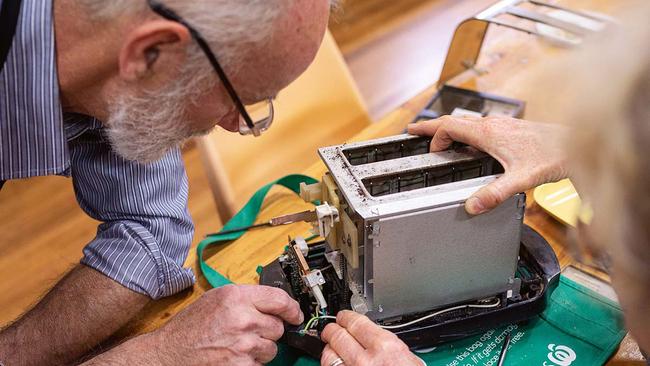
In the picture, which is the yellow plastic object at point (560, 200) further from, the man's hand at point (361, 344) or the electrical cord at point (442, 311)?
the man's hand at point (361, 344)

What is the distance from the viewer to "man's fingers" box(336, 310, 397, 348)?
0.90 m

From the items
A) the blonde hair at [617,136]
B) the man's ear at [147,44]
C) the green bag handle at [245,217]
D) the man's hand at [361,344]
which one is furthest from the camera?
the green bag handle at [245,217]

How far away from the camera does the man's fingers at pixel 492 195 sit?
89 cm

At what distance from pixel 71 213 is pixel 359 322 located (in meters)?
1.93

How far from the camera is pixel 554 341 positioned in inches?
40.1

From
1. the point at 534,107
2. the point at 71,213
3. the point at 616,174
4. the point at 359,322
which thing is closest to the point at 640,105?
the point at 616,174

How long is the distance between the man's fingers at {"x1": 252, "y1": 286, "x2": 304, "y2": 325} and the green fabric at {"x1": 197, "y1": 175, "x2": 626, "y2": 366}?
0.28 feet

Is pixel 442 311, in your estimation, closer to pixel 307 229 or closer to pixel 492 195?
pixel 492 195

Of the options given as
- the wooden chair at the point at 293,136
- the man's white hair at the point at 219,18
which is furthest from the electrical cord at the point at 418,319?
the wooden chair at the point at 293,136

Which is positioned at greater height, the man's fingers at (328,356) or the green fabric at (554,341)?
the man's fingers at (328,356)

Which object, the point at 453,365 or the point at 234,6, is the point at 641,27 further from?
the point at 453,365

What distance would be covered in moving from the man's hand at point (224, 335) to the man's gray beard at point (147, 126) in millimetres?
270

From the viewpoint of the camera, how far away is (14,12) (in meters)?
0.78

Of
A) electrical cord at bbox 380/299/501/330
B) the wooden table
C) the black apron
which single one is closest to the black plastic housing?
electrical cord at bbox 380/299/501/330
